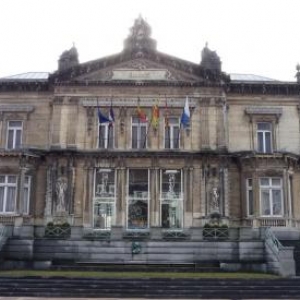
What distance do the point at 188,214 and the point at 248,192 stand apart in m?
3.92

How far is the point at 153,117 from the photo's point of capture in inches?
1219

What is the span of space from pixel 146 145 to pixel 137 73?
477cm

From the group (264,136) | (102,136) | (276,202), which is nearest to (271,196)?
(276,202)

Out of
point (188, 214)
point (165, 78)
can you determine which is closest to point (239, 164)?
point (188, 214)

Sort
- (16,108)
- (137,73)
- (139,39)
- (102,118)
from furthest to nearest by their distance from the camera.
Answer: (139,39) → (137,73) → (16,108) → (102,118)

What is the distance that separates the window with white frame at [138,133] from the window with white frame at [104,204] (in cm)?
269

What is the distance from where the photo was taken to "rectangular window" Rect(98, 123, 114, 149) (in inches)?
1239

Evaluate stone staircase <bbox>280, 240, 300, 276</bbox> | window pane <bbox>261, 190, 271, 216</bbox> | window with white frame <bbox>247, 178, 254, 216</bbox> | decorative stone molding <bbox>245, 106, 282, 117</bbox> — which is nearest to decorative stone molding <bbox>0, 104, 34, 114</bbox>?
decorative stone molding <bbox>245, 106, 282, 117</bbox>

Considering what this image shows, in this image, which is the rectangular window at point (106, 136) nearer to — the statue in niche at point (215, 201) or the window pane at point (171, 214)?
the window pane at point (171, 214)

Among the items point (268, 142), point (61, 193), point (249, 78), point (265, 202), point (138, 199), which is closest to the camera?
point (61, 193)

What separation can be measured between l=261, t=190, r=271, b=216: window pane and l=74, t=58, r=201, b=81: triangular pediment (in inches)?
326

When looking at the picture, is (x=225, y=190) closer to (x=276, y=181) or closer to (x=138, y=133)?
(x=276, y=181)

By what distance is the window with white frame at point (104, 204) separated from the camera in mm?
30422

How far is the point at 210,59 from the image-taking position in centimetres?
3259
